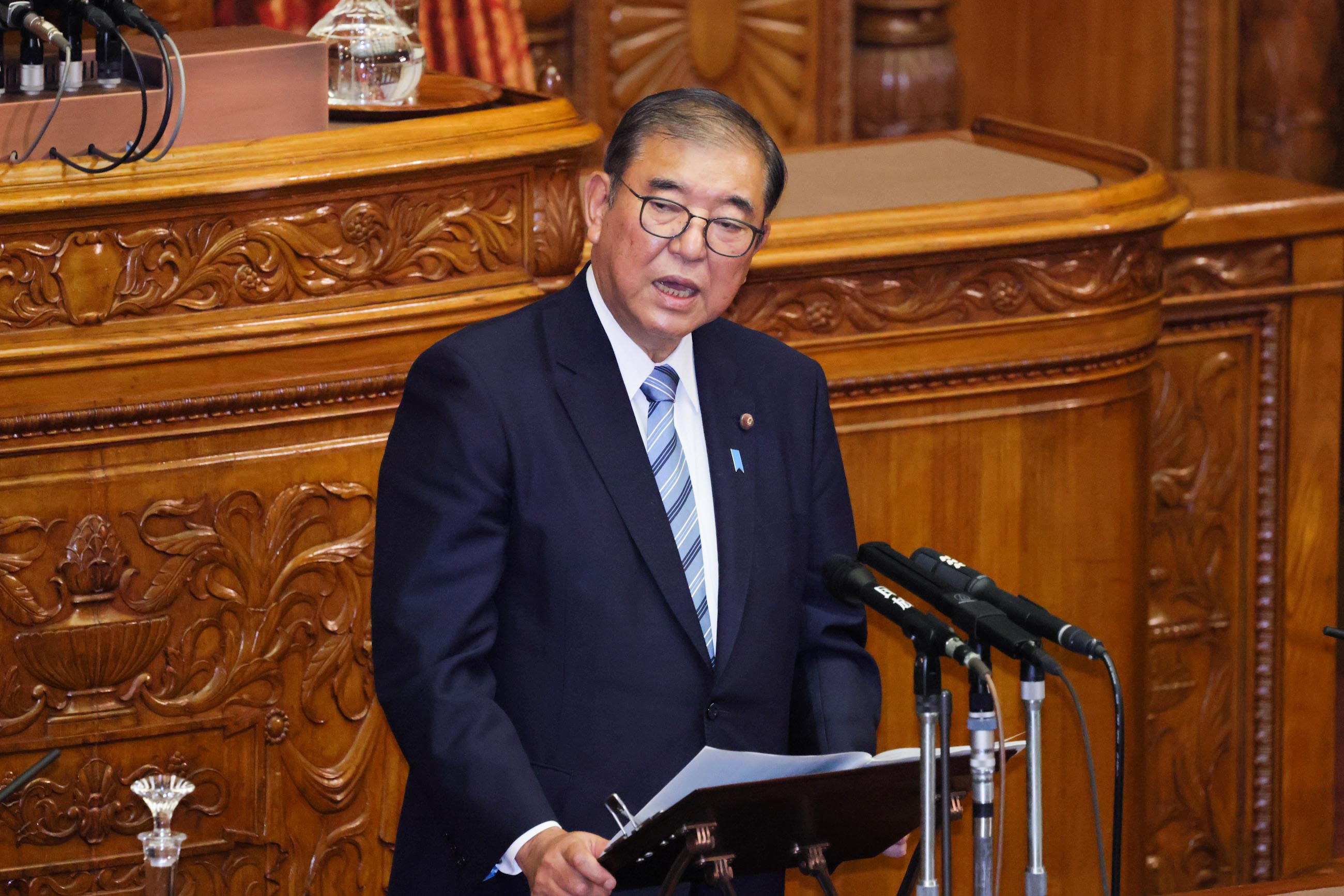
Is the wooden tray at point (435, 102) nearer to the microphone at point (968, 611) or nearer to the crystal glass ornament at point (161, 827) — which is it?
the crystal glass ornament at point (161, 827)

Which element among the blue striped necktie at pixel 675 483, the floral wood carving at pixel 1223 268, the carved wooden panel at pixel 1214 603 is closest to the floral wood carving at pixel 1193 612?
the carved wooden panel at pixel 1214 603

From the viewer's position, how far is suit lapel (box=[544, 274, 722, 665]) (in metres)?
1.99

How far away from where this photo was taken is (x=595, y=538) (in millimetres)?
1982

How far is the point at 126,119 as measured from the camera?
8.09 ft

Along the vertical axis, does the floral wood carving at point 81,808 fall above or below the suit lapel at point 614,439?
below

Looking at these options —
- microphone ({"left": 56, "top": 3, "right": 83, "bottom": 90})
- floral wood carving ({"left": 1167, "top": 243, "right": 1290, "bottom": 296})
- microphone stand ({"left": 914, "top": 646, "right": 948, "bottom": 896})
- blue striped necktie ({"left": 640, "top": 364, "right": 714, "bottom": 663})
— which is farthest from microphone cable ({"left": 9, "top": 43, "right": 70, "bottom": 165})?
floral wood carving ({"left": 1167, "top": 243, "right": 1290, "bottom": 296})

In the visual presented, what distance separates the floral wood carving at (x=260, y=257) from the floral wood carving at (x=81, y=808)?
666 millimetres

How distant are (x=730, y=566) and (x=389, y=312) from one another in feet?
2.82

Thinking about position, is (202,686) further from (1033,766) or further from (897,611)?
(1033,766)

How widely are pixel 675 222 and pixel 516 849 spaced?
2.25 feet

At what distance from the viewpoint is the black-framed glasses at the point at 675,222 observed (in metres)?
1.96

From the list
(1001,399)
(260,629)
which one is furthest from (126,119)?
(1001,399)

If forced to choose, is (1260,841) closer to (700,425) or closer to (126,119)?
(700,425)

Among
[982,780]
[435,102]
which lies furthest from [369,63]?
[982,780]
